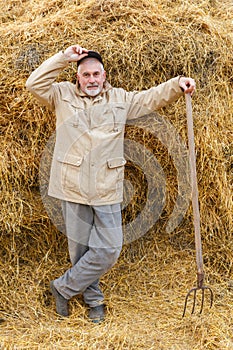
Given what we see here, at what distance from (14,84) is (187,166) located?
1.59m

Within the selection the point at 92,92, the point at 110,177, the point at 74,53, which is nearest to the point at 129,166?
the point at 110,177

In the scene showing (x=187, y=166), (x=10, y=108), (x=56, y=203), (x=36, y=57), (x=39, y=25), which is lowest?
(x=56, y=203)

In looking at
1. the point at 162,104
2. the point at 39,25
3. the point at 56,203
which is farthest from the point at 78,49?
the point at 56,203

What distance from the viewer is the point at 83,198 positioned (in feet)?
11.9

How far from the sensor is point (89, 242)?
3.71 m

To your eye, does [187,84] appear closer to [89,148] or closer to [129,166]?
[89,148]

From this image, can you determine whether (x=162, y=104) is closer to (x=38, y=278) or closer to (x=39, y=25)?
(x=39, y=25)

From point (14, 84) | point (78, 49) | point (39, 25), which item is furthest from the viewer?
point (39, 25)

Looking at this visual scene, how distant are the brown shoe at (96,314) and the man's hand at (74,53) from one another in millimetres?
1853

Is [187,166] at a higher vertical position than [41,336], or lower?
higher

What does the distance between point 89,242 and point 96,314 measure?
1.89ft

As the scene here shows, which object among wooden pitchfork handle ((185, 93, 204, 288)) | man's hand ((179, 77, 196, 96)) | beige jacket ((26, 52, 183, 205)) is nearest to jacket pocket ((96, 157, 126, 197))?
beige jacket ((26, 52, 183, 205))

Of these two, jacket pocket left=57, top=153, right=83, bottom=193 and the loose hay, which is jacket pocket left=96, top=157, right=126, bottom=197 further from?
the loose hay

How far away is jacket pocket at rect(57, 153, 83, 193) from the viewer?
3607 millimetres
